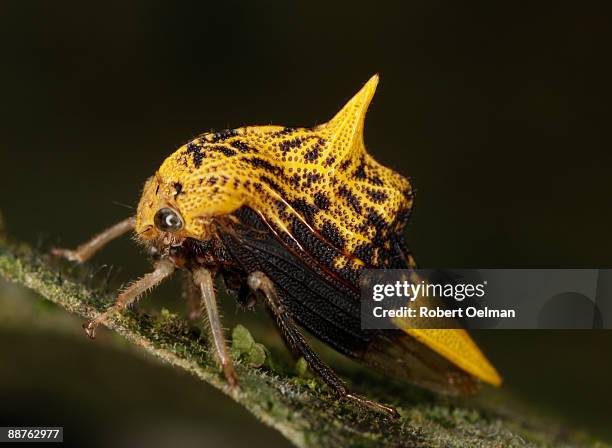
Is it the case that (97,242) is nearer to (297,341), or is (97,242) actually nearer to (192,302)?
(192,302)

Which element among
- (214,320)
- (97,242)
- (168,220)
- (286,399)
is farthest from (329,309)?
(97,242)

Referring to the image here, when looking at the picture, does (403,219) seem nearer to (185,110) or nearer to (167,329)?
(167,329)

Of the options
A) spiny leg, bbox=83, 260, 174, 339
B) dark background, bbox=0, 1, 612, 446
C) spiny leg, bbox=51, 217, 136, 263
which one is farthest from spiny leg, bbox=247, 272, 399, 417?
dark background, bbox=0, 1, 612, 446

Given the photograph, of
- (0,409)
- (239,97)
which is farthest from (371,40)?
(0,409)

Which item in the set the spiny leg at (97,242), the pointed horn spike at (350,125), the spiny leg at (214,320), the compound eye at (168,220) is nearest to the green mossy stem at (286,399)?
the spiny leg at (214,320)

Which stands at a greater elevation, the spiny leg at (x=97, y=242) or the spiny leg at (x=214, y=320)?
the spiny leg at (x=97, y=242)

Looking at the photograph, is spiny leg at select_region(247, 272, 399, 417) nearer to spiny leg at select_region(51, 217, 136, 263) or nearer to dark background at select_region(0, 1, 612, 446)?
spiny leg at select_region(51, 217, 136, 263)

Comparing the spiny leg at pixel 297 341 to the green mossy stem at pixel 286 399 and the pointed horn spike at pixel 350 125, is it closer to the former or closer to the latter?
the green mossy stem at pixel 286 399
